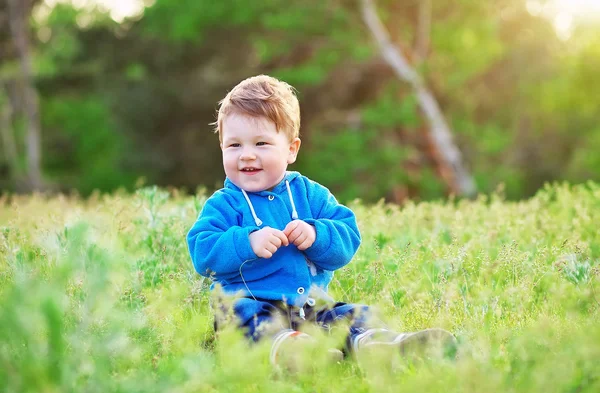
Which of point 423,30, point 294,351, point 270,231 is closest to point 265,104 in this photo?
point 270,231

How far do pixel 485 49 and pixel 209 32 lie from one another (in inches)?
374

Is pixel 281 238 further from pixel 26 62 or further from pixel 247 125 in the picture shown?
pixel 26 62

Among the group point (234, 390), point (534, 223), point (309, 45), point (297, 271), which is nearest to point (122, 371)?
point (234, 390)

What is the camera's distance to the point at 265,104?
406 centimetres

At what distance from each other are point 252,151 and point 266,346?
1402mm

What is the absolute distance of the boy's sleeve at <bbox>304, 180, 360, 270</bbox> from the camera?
3955 millimetres

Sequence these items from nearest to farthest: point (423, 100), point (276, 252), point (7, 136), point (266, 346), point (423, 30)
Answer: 1. point (266, 346)
2. point (276, 252)
3. point (423, 100)
4. point (423, 30)
5. point (7, 136)

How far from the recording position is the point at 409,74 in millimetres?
20906

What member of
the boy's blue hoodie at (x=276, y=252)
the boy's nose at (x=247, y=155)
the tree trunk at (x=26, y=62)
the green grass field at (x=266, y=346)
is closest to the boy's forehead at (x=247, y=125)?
the boy's nose at (x=247, y=155)

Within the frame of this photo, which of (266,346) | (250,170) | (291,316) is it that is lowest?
(266,346)

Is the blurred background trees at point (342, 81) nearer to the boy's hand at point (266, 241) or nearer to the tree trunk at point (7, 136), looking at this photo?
the tree trunk at point (7, 136)

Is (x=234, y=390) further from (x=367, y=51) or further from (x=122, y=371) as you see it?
(x=367, y=51)

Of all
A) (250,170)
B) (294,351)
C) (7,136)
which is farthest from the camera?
(7,136)

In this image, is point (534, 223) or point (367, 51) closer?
point (534, 223)
